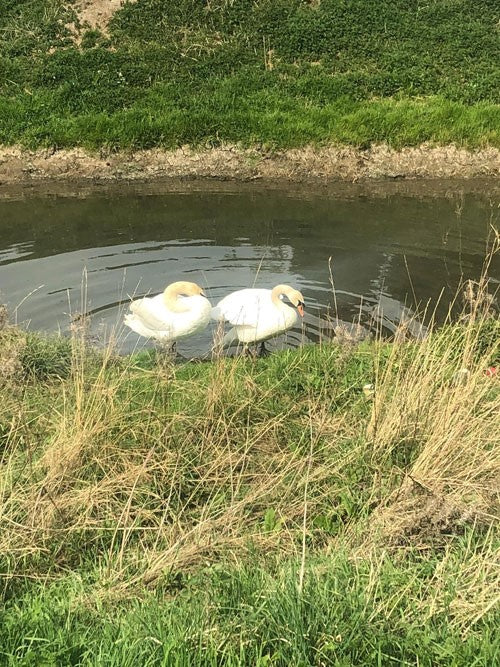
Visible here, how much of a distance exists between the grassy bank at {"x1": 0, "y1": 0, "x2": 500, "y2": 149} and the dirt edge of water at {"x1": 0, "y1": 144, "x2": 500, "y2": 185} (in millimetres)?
219

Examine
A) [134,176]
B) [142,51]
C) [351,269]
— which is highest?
[142,51]

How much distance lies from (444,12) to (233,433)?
15.1m

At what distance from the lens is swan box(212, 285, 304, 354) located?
257 inches

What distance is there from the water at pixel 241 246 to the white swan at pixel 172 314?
0.71 feet

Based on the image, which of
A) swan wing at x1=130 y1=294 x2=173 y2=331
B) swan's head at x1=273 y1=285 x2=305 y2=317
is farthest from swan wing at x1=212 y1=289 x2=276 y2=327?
swan wing at x1=130 y1=294 x2=173 y2=331

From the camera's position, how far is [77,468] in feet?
12.8

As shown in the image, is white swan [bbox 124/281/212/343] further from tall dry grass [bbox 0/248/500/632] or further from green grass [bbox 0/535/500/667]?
green grass [bbox 0/535/500/667]

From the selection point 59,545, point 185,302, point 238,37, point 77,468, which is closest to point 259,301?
point 185,302

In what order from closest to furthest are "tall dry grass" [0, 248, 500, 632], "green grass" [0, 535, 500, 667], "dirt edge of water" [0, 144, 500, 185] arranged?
1. "green grass" [0, 535, 500, 667]
2. "tall dry grass" [0, 248, 500, 632]
3. "dirt edge of water" [0, 144, 500, 185]

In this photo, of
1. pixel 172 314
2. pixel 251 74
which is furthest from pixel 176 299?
pixel 251 74

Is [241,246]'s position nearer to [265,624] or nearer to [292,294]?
[292,294]

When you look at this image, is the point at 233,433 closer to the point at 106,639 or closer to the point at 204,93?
the point at 106,639

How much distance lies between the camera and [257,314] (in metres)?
6.58

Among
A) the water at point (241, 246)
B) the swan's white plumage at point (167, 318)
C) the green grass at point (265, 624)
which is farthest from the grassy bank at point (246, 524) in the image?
the water at point (241, 246)
